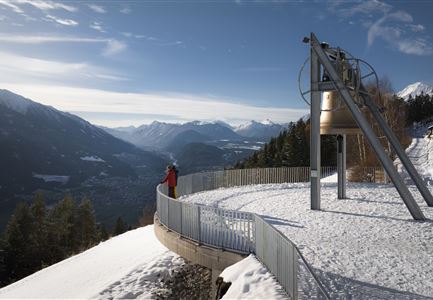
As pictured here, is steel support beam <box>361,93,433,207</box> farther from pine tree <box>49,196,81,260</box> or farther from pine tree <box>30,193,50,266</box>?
pine tree <box>49,196,81,260</box>

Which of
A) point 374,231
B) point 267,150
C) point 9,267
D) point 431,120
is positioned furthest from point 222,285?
point 431,120

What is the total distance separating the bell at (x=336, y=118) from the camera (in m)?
19.3

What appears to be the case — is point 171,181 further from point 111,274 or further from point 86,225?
point 86,225

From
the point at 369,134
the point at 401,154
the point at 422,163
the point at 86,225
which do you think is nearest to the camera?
the point at 369,134

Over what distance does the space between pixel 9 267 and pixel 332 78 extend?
4172cm

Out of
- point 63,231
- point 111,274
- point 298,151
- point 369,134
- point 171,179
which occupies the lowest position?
point 63,231

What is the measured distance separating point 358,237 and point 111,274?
28.6 feet

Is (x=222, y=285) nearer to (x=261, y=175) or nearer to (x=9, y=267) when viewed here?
(x=261, y=175)

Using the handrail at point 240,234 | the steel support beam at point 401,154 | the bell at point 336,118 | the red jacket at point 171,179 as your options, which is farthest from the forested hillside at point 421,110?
the handrail at point 240,234

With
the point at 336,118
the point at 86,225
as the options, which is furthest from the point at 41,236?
the point at 336,118

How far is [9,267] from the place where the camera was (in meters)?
43.2

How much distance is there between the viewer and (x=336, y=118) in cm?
1959

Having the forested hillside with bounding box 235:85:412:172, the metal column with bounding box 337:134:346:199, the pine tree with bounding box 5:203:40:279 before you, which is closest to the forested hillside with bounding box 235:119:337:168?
the forested hillside with bounding box 235:85:412:172

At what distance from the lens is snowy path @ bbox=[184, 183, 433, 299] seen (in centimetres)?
867
